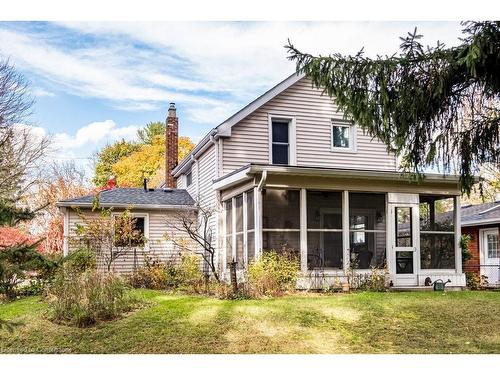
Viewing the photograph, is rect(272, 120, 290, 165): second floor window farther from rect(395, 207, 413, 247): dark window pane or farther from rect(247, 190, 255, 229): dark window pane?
rect(395, 207, 413, 247): dark window pane

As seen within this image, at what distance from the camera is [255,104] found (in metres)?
12.7

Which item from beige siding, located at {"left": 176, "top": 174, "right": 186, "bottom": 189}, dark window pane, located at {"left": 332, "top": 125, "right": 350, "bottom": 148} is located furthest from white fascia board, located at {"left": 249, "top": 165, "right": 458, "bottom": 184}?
beige siding, located at {"left": 176, "top": 174, "right": 186, "bottom": 189}

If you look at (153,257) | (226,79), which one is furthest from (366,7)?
(153,257)

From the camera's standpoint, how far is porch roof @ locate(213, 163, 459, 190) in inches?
391

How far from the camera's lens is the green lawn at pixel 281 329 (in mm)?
6617

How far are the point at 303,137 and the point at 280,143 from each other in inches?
22.3

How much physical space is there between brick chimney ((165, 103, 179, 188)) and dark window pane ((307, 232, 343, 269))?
6968 millimetres

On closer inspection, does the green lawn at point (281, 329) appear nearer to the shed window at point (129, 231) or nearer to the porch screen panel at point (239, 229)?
the porch screen panel at point (239, 229)

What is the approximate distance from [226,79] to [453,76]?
19.7 feet

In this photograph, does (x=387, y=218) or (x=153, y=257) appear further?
(x=153, y=257)

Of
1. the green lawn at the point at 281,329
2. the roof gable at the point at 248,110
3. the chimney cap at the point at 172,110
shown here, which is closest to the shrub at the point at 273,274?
the green lawn at the point at 281,329

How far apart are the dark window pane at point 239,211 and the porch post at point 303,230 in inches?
61.4

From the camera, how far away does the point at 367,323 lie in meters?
7.35
